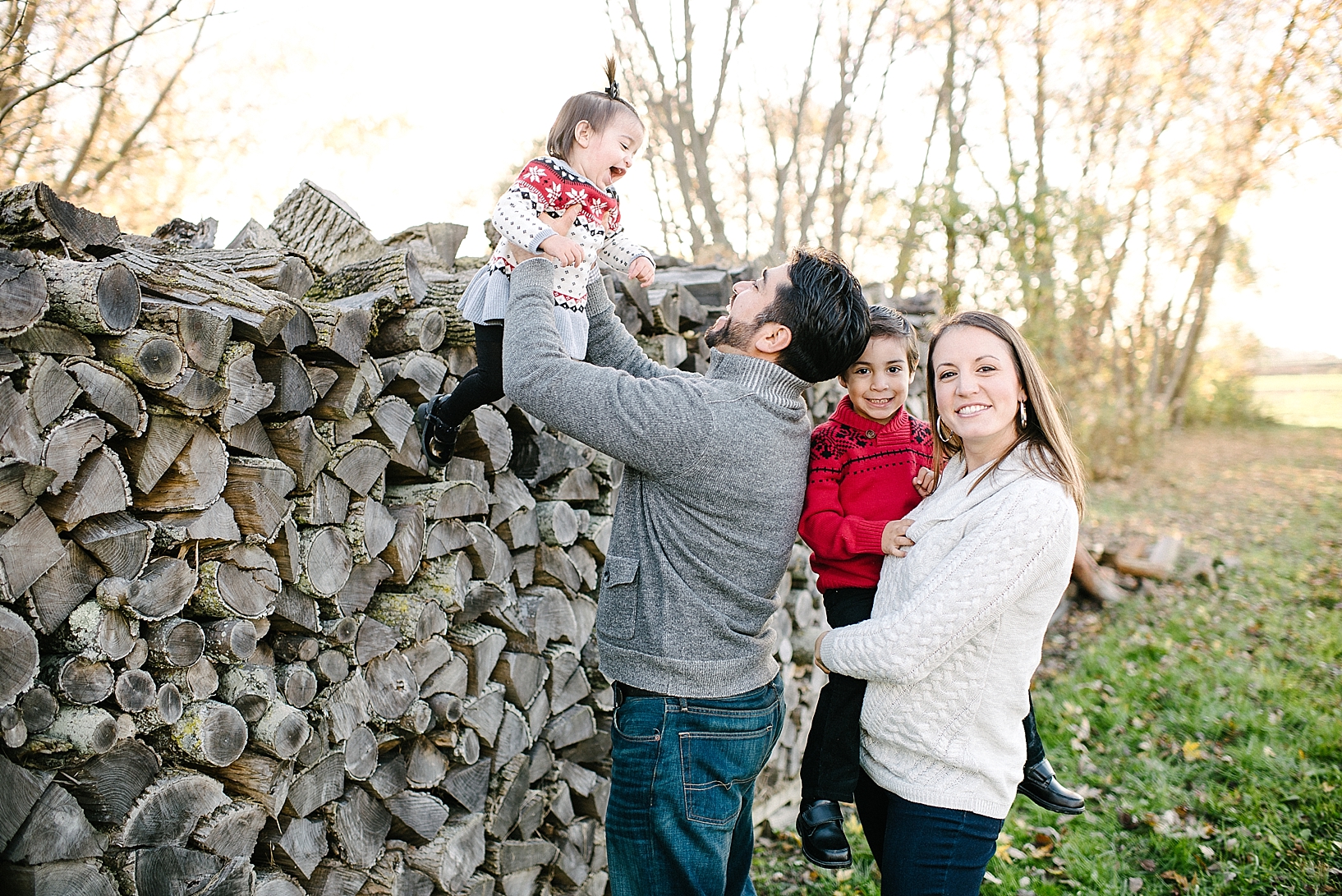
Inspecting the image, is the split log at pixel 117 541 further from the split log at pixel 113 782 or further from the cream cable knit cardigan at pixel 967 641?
the cream cable knit cardigan at pixel 967 641

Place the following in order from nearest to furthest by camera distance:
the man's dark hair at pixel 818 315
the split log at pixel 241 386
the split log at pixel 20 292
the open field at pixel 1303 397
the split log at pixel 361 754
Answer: the split log at pixel 20 292, the split log at pixel 241 386, the man's dark hair at pixel 818 315, the split log at pixel 361 754, the open field at pixel 1303 397

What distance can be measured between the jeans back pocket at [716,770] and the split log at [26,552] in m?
1.31

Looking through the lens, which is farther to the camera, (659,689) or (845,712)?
(845,712)

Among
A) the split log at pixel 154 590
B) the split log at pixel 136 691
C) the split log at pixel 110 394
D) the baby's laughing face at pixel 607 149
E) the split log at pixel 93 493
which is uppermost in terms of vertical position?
the baby's laughing face at pixel 607 149

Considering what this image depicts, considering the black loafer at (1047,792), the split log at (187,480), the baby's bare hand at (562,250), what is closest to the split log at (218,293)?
the split log at (187,480)

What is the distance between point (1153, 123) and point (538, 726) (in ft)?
50.9

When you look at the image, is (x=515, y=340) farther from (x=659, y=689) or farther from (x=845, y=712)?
(x=845, y=712)

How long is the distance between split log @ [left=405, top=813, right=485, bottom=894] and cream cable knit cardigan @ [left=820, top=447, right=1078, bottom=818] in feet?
3.95

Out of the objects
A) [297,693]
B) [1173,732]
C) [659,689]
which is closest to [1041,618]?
[659,689]

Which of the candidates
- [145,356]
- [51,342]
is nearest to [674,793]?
[145,356]

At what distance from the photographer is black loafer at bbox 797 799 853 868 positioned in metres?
2.11

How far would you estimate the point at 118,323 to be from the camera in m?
1.62

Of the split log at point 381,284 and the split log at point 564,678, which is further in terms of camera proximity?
the split log at point 564,678

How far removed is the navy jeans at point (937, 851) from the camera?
1853mm
